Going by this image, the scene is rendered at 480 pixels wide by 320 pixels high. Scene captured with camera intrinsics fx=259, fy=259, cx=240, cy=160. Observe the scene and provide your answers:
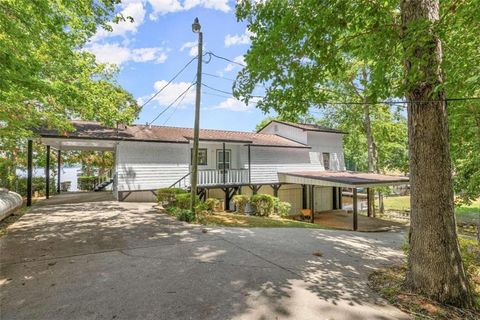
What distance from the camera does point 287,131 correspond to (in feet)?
72.7

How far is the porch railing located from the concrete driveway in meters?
7.07

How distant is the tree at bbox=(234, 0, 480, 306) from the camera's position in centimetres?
402

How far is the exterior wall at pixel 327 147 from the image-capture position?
20.8 m

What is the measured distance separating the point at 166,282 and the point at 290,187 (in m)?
17.5

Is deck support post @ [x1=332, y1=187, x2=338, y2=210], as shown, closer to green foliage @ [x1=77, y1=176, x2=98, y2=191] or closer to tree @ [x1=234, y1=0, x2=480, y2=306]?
tree @ [x1=234, y1=0, x2=480, y2=306]

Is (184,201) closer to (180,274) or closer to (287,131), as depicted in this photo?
(180,274)

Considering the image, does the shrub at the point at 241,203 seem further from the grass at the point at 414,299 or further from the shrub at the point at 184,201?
the grass at the point at 414,299

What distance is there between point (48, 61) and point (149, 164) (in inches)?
275

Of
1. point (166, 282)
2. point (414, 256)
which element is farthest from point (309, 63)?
point (166, 282)

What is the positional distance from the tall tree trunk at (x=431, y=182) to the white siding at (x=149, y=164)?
1270 centimetres

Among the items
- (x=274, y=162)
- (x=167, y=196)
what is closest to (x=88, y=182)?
(x=167, y=196)

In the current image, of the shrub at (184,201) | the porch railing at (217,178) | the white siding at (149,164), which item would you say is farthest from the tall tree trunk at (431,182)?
the white siding at (149,164)

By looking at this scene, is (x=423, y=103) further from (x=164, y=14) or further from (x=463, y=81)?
(x=164, y=14)

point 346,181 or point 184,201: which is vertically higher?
point 346,181
